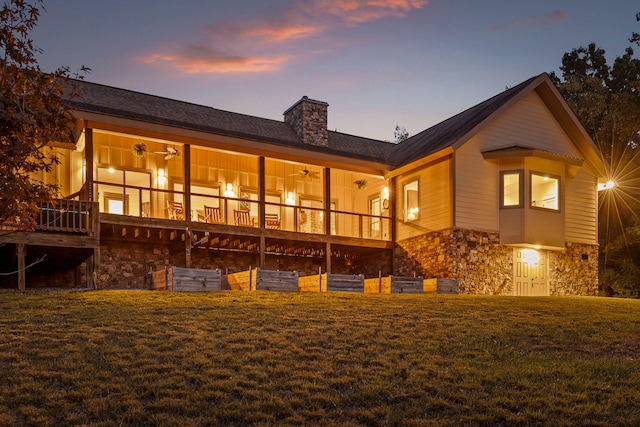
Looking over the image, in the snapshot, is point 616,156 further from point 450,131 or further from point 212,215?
point 212,215

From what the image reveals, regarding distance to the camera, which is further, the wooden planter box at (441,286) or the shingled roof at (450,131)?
the shingled roof at (450,131)

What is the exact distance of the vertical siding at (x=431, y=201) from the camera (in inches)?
848

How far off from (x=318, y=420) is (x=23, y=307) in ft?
25.2

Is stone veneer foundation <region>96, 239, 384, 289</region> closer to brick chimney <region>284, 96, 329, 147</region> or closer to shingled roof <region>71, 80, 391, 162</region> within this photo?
shingled roof <region>71, 80, 391, 162</region>

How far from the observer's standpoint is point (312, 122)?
84.8 ft

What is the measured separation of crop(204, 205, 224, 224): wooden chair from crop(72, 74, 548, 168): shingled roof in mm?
2470

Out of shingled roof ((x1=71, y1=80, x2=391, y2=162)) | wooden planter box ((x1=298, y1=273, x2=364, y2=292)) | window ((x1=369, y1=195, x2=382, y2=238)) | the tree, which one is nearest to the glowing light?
window ((x1=369, y1=195, x2=382, y2=238))

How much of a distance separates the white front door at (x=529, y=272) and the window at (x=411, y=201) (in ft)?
11.2

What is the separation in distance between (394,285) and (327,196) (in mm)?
5037

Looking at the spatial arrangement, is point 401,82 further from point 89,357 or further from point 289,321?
point 89,357

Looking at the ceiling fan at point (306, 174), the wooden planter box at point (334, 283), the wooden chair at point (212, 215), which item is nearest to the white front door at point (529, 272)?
the wooden planter box at point (334, 283)

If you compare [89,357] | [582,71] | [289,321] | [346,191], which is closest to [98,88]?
[346,191]

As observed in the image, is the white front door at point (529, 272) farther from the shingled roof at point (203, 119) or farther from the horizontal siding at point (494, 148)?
the shingled roof at point (203, 119)

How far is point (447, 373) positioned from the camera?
9359 millimetres
